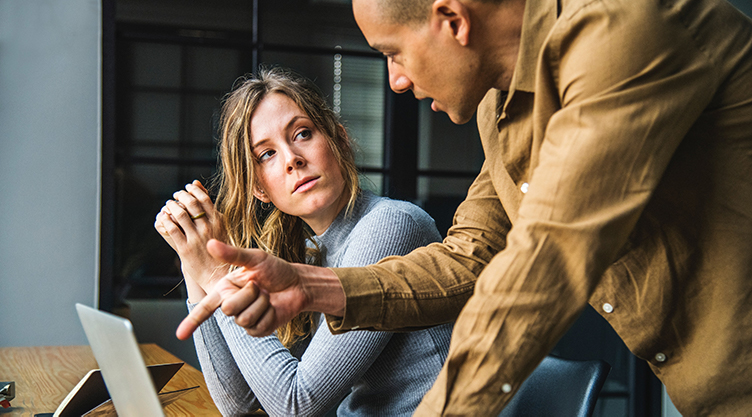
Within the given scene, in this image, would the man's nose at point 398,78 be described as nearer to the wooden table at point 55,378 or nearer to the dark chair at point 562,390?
the dark chair at point 562,390

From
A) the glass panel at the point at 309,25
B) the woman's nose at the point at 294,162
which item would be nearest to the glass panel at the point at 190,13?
the glass panel at the point at 309,25

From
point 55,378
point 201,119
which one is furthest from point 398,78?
point 201,119

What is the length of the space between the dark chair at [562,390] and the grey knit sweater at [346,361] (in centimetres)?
18

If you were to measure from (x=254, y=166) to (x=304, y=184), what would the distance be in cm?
14

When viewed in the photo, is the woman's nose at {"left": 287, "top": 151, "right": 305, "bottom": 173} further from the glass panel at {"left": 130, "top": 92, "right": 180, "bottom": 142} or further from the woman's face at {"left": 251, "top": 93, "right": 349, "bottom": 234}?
the glass panel at {"left": 130, "top": 92, "right": 180, "bottom": 142}

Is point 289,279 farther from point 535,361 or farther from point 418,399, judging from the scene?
point 418,399

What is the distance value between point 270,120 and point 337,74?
177 centimetres

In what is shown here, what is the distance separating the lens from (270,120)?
1448mm

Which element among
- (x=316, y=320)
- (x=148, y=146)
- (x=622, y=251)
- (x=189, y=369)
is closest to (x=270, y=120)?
(x=316, y=320)

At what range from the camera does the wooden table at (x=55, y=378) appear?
48.0 inches

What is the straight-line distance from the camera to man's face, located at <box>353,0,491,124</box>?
30.4 inches

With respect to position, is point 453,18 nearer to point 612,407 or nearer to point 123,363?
point 123,363

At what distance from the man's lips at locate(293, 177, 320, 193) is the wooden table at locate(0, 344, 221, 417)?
1.61ft

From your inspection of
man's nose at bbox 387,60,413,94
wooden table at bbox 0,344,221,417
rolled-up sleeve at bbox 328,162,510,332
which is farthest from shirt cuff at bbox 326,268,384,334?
wooden table at bbox 0,344,221,417
